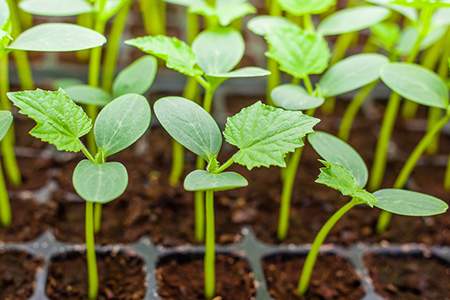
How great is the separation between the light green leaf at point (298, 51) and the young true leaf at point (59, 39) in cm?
20

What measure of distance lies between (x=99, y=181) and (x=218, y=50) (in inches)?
10.1

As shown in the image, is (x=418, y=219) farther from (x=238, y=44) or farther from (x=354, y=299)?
(x=238, y=44)

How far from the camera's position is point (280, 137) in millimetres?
516

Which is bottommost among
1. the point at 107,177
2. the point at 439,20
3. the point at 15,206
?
the point at 15,206

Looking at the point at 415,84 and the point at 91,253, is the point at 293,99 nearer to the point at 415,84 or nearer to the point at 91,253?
the point at 415,84

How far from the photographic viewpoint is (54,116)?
1.71 ft

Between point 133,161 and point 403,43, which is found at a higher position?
point 403,43

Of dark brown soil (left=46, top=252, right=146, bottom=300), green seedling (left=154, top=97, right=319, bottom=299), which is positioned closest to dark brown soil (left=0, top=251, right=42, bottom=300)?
dark brown soil (left=46, top=252, right=146, bottom=300)

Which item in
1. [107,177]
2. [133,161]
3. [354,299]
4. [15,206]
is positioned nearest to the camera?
[107,177]

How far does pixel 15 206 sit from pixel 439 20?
0.65 m

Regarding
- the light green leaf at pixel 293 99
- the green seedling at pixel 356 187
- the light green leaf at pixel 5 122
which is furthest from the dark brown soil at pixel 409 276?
the light green leaf at pixel 5 122

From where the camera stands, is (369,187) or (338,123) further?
(338,123)

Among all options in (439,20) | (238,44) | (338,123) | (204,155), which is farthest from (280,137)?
(338,123)

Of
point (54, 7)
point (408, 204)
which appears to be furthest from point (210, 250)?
point (54, 7)
